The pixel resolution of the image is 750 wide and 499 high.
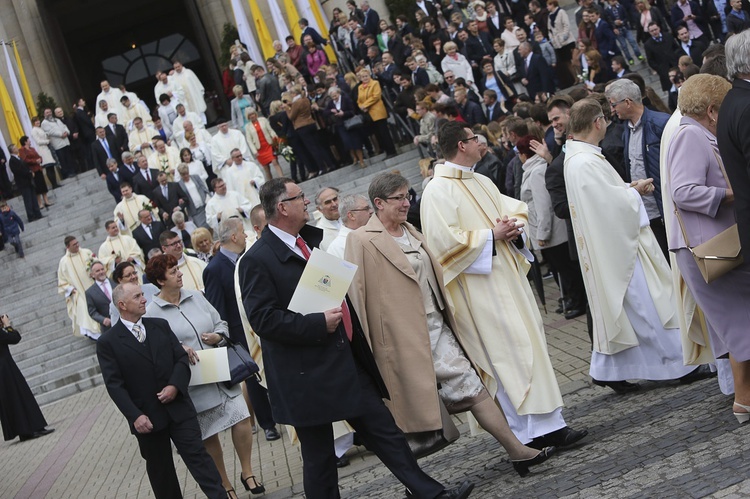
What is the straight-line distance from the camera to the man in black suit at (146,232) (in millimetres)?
18828

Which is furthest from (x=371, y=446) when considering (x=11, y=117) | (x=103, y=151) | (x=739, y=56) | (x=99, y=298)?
(x=11, y=117)

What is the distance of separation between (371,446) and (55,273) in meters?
17.1

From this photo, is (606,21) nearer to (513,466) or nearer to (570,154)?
(570,154)

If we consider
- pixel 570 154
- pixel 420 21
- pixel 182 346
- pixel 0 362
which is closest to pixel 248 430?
pixel 182 346

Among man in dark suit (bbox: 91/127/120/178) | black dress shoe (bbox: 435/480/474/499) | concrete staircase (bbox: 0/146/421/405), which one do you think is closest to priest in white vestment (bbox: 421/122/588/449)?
black dress shoe (bbox: 435/480/474/499)

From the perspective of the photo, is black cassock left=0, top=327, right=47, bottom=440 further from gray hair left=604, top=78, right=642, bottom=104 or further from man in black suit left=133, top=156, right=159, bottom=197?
gray hair left=604, top=78, right=642, bottom=104

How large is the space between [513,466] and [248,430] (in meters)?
2.42

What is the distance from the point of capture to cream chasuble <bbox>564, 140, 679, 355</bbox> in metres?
7.41

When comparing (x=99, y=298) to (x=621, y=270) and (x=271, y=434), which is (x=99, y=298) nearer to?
(x=271, y=434)

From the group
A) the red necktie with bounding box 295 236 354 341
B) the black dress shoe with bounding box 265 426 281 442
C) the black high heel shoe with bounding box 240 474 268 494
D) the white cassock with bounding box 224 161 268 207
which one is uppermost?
the white cassock with bounding box 224 161 268 207

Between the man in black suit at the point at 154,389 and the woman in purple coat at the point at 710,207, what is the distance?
11.0 ft

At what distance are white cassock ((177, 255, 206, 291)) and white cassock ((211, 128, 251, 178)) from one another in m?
9.60

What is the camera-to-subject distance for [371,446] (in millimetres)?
5965

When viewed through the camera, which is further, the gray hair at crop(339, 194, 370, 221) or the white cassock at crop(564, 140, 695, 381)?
the gray hair at crop(339, 194, 370, 221)
